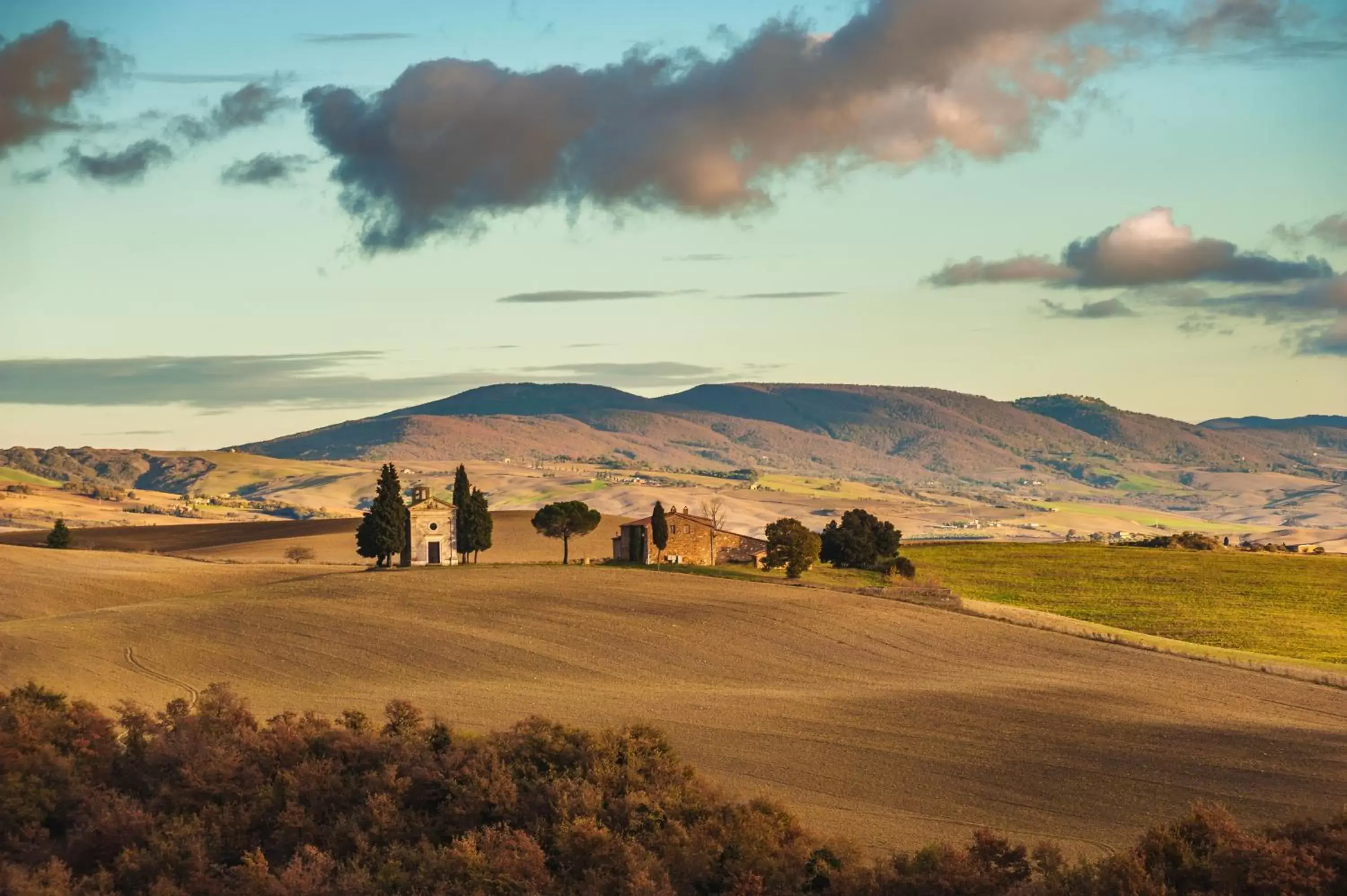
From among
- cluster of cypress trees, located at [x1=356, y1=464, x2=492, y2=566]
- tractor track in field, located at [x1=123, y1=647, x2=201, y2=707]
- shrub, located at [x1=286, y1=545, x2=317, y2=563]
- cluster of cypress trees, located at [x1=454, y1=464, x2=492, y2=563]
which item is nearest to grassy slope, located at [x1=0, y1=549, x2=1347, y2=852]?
tractor track in field, located at [x1=123, y1=647, x2=201, y2=707]

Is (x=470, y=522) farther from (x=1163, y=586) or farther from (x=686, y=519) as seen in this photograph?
(x=1163, y=586)

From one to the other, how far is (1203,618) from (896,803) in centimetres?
5099

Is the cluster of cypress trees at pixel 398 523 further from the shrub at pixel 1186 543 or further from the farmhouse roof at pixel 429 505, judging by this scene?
the shrub at pixel 1186 543

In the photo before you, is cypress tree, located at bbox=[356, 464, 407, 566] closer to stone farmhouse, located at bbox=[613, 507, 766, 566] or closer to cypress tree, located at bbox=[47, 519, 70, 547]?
stone farmhouse, located at bbox=[613, 507, 766, 566]

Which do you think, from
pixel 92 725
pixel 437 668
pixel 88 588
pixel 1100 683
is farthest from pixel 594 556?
pixel 92 725

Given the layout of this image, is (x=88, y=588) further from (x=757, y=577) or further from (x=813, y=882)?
(x=813, y=882)

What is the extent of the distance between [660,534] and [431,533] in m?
15.3

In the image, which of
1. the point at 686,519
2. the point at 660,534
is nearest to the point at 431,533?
the point at 660,534

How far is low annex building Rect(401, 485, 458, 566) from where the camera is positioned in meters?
96.8

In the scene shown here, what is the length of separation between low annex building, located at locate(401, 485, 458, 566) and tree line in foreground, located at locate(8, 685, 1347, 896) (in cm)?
5389

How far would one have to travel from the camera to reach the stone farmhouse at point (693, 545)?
9338 cm

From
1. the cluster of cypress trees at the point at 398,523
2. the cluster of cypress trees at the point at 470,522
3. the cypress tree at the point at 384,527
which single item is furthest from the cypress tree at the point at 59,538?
the cluster of cypress trees at the point at 470,522

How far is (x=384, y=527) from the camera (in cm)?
9319

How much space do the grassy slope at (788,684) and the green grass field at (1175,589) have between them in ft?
44.8
